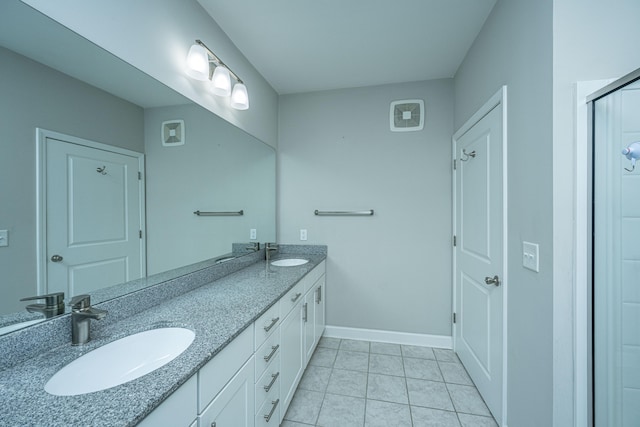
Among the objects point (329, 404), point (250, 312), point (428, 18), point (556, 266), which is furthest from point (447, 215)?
point (250, 312)

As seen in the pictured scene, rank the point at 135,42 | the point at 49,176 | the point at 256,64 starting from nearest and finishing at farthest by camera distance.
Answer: the point at 49,176 < the point at 135,42 < the point at 256,64

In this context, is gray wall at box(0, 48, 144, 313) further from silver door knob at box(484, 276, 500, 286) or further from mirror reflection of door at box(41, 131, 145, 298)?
silver door knob at box(484, 276, 500, 286)

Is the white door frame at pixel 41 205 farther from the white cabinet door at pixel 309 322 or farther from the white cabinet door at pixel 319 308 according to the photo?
the white cabinet door at pixel 319 308

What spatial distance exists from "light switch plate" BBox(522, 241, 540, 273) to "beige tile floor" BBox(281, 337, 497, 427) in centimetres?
109

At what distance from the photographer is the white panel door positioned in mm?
1521

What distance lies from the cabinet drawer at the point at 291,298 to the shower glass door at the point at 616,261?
1372mm

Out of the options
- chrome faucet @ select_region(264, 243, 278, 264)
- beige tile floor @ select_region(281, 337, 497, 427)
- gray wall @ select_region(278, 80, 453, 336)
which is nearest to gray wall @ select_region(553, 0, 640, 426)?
beige tile floor @ select_region(281, 337, 497, 427)

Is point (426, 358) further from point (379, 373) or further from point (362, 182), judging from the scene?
point (362, 182)

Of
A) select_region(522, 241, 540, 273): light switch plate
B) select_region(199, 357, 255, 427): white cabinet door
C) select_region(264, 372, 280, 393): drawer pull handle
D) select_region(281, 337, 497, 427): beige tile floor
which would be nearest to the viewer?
select_region(199, 357, 255, 427): white cabinet door

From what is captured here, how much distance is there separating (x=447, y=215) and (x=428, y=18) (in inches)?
60.7

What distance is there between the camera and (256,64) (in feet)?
7.13

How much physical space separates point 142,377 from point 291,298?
0.99 m

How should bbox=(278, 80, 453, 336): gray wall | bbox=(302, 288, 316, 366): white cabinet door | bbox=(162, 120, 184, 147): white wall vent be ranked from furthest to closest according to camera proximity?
bbox=(278, 80, 453, 336): gray wall, bbox=(302, 288, 316, 366): white cabinet door, bbox=(162, 120, 184, 147): white wall vent

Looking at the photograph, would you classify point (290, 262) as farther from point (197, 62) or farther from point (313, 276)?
point (197, 62)
